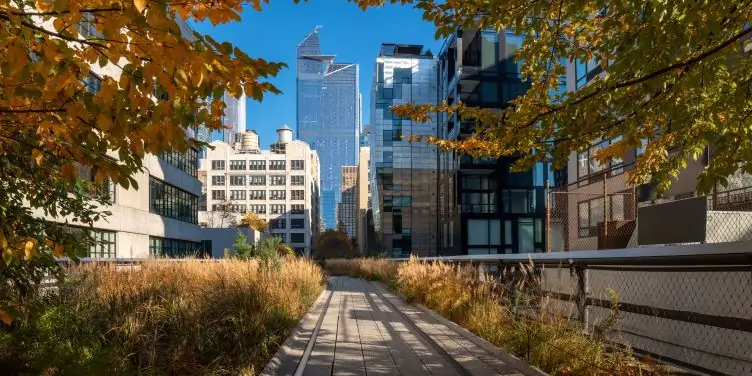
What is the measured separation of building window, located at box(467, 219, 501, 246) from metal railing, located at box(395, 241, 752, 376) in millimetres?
41186

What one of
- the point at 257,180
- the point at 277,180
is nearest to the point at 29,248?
the point at 277,180

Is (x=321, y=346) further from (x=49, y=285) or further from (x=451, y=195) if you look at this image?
(x=451, y=195)

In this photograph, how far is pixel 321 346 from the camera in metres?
7.65

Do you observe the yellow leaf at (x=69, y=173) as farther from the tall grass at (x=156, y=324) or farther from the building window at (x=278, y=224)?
the building window at (x=278, y=224)

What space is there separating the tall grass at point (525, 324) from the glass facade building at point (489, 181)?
35.4 metres

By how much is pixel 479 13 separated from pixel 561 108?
3.96ft

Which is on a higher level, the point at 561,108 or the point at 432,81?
the point at 432,81

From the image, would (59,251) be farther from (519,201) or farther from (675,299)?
(519,201)

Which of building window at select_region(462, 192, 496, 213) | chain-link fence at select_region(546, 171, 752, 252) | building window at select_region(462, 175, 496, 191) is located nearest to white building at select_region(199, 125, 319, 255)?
building window at select_region(462, 175, 496, 191)

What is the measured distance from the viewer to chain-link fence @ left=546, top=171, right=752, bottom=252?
9.60m

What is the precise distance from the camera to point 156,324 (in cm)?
764

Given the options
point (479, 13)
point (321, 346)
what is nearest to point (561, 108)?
point (479, 13)

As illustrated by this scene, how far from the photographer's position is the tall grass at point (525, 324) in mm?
4984

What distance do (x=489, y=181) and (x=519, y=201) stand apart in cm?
313
